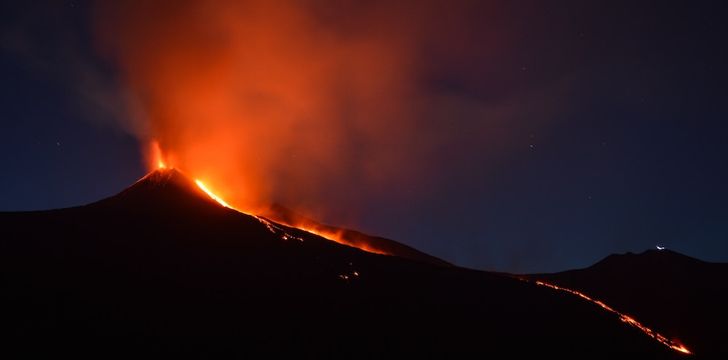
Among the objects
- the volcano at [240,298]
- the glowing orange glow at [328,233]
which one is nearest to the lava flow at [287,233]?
the glowing orange glow at [328,233]

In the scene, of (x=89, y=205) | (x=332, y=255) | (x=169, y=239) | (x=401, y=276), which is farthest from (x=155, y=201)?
(x=401, y=276)

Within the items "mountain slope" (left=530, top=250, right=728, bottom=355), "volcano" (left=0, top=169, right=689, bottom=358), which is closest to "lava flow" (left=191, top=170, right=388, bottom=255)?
"volcano" (left=0, top=169, right=689, bottom=358)

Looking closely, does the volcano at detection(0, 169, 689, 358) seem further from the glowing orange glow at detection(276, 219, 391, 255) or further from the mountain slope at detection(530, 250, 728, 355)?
the glowing orange glow at detection(276, 219, 391, 255)

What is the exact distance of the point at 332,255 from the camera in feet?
121

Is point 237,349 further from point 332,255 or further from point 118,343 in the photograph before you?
point 332,255

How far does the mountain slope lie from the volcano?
1052 cm

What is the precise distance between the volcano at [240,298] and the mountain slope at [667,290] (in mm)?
10516

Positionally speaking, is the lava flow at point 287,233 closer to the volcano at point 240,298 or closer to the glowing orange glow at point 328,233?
the glowing orange glow at point 328,233

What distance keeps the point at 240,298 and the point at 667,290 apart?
142 feet

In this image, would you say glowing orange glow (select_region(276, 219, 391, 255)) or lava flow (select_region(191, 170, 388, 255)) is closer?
lava flow (select_region(191, 170, 388, 255))

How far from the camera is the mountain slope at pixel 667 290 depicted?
41.8 meters

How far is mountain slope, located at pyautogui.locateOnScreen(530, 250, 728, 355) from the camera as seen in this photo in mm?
41844

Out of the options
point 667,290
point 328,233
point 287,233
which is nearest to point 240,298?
point 287,233

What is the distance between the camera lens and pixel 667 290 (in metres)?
51.1
